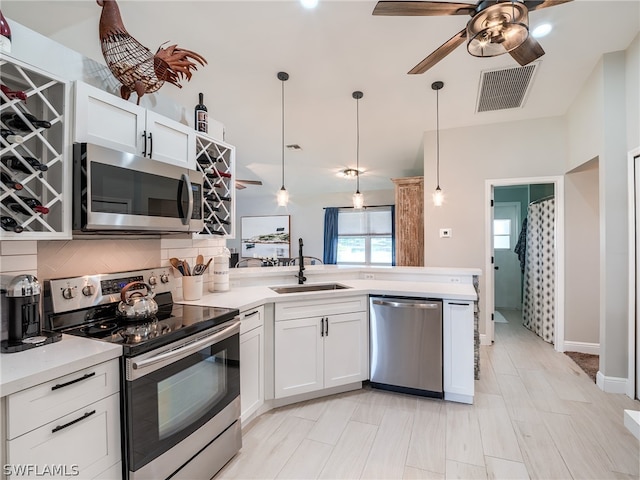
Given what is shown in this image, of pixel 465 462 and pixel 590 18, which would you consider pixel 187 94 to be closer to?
pixel 590 18

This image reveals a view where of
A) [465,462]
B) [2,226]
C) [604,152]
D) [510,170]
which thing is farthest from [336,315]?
[510,170]

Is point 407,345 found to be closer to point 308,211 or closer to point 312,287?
point 312,287

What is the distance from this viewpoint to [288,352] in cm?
239

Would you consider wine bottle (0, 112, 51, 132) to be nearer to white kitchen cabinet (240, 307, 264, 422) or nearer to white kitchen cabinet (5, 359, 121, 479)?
white kitchen cabinet (5, 359, 121, 479)

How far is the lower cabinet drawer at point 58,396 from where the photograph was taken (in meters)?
1.00

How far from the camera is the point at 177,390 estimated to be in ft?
4.91

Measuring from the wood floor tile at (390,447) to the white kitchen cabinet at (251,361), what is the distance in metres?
0.82

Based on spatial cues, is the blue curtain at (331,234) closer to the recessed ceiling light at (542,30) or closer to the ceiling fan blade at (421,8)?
the recessed ceiling light at (542,30)

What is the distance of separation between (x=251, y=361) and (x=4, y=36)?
205 centimetres

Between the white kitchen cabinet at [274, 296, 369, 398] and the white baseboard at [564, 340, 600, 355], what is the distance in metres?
2.71

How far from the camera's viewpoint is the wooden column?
4656mm

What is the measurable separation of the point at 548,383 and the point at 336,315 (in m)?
2.08

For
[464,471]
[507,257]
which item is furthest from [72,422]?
[507,257]

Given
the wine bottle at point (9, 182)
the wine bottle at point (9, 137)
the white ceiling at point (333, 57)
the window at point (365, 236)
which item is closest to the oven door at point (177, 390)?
the wine bottle at point (9, 182)
